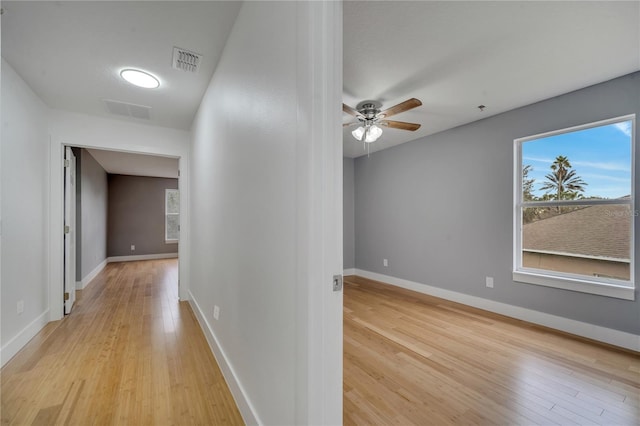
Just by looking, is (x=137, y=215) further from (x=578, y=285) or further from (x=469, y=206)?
(x=578, y=285)

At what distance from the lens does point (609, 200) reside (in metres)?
2.48

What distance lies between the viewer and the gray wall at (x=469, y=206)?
2.50 m

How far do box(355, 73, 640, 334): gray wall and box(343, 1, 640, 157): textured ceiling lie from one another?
0.29 metres

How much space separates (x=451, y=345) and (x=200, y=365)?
2171 millimetres

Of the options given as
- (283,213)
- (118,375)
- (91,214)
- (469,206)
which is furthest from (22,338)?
(469,206)

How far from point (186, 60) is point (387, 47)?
1628 millimetres

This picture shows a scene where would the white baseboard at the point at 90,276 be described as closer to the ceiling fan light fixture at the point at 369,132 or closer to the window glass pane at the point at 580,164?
the ceiling fan light fixture at the point at 369,132

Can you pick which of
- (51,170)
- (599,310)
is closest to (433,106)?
(599,310)

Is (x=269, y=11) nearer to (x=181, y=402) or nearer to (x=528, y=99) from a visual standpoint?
(x=181, y=402)

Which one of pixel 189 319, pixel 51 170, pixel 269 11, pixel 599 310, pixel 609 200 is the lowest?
pixel 189 319

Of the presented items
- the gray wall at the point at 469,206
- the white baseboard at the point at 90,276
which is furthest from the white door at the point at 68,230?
the gray wall at the point at 469,206

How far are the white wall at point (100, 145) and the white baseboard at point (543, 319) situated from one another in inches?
144

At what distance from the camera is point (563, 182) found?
9.20 feet

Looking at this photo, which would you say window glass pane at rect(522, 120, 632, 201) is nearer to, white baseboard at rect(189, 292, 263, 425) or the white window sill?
the white window sill
